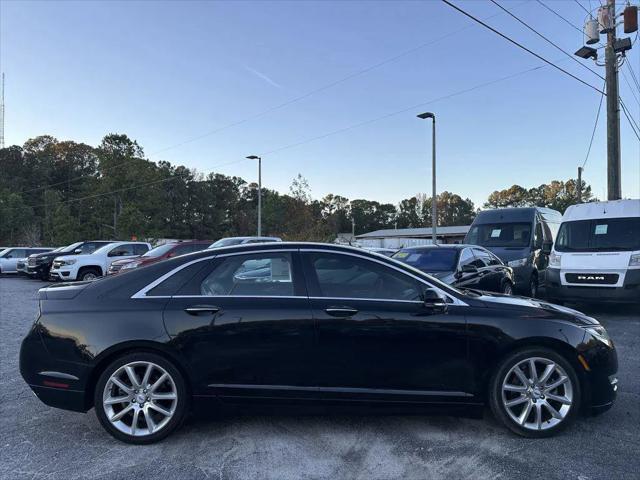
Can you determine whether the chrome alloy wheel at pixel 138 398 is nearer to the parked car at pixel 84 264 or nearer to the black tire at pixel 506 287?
the black tire at pixel 506 287

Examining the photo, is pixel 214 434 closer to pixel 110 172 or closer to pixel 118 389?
pixel 118 389

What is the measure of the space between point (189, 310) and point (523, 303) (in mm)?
2827

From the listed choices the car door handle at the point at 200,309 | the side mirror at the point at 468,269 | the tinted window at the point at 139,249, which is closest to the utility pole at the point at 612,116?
the side mirror at the point at 468,269

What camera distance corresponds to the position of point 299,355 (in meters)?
3.74

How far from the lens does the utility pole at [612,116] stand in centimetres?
1470

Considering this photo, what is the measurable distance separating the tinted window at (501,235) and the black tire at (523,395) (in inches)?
376

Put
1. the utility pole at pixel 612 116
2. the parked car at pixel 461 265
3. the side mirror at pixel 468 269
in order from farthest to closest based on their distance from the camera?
the utility pole at pixel 612 116, the side mirror at pixel 468 269, the parked car at pixel 461 265

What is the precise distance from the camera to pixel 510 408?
382cm

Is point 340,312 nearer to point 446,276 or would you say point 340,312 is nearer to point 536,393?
Answer: point 536,393

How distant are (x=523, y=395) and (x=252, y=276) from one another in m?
2.42

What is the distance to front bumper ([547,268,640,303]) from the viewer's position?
916cm

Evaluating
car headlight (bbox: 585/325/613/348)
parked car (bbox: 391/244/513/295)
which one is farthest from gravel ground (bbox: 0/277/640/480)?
parked car (bbox: 391/244/513/295)

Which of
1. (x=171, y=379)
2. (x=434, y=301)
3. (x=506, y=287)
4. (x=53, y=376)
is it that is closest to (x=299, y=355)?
(x=171, y=379)

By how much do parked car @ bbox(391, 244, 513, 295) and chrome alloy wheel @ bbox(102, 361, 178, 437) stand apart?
5620mm
